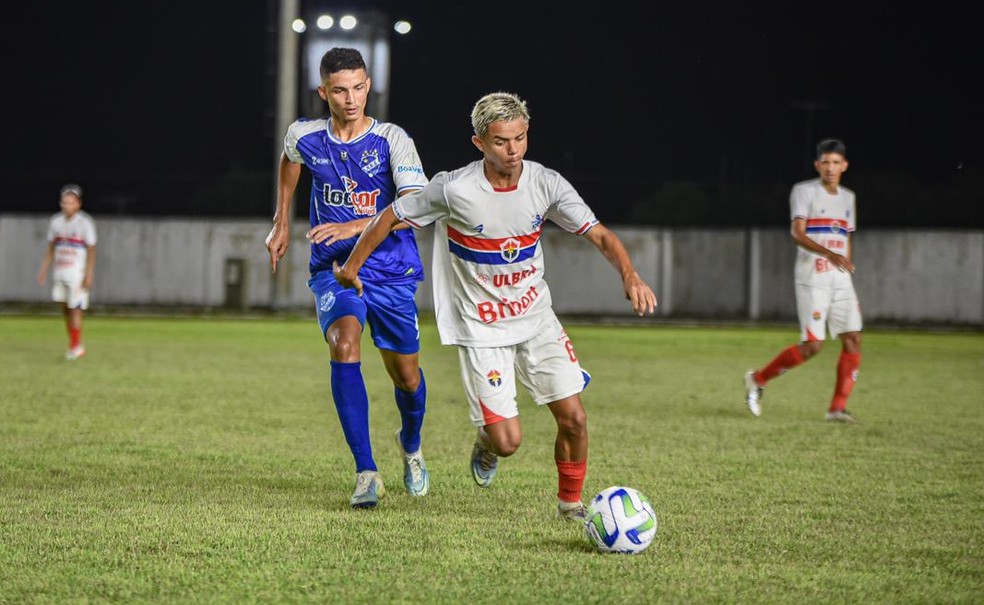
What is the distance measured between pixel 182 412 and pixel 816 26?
33.2 m

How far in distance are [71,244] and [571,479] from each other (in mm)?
12208

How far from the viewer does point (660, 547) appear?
5.30m

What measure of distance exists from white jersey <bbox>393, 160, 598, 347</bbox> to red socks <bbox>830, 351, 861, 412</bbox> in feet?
16.7

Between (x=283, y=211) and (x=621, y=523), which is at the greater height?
(x=283, y=211)

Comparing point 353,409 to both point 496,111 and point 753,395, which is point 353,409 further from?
point 753,395

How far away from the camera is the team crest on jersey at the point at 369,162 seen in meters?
6.85

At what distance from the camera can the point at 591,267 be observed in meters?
32.5

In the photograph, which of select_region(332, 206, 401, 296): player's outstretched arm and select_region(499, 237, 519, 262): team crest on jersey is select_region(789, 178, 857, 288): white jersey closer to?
select_region(499, 237, 519, 262): team crest on jersey

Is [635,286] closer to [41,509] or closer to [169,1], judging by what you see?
[41,509]

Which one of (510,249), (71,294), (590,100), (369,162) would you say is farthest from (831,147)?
(590,100)

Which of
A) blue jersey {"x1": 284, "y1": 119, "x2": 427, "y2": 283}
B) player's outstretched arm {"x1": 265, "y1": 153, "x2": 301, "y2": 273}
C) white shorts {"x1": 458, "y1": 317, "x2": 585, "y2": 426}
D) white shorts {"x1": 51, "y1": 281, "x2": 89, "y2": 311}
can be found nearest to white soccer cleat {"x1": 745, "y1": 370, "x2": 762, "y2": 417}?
blue jersey {"x1": 284, "y1": 119, "x2": 427, "y2": 283}

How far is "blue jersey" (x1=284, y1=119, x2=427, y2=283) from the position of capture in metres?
6.85

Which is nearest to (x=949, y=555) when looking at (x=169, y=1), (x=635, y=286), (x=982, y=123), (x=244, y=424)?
(x=635, y=286)

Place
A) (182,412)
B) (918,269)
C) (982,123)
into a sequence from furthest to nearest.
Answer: (982,123), (918,269), (182,412)
